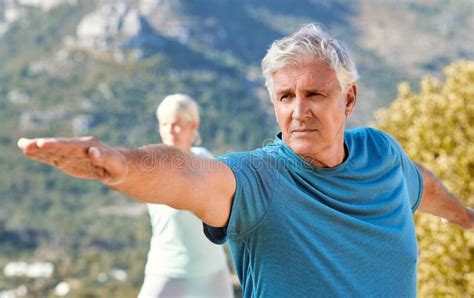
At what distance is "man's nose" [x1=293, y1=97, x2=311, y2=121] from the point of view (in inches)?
73.5

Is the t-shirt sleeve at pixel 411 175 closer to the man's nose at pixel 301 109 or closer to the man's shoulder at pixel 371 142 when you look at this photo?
the man's shoulder at pixel 371 142

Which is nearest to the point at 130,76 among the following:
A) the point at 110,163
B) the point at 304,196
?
the point at 304,196

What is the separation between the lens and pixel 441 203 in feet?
8.63

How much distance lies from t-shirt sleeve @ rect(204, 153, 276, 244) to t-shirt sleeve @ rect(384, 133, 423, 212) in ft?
2.44

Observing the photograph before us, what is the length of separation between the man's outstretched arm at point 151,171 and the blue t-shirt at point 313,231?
0.06 m

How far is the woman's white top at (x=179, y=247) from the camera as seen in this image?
374 centimetres

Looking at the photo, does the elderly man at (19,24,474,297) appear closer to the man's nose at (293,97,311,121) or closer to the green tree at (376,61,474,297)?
the man's nose at (293,97,311,121)

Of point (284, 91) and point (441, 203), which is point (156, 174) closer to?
point (284, 91)

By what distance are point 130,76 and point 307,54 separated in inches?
3353

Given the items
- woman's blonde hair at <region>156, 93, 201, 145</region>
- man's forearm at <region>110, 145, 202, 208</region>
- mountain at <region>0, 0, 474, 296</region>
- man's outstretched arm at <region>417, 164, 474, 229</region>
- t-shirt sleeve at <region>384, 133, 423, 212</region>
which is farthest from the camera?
mountain at <region>0, 0, 474, 296</region>

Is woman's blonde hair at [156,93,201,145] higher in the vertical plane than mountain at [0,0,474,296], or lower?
lower

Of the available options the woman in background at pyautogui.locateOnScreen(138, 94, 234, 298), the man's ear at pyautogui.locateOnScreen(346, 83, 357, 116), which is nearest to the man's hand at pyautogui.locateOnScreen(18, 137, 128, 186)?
the man's ear at pyautogui.locateOnScreen(346, 83, 357, 116)

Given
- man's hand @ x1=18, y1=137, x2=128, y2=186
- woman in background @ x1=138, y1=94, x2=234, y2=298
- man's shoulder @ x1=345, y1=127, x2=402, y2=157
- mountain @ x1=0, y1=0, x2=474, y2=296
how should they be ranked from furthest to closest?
mountain @ x1=0, y1=0, x2=474, y2=296, woman in background @ x1=138, y1=94, x2=234, y2=298, man's shoulder @ x1=345, y1=127, x2=402, y2=157, man's hand @ x1=18, y1=137, x2=128, y2=186

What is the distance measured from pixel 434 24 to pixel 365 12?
12087 millimetres
